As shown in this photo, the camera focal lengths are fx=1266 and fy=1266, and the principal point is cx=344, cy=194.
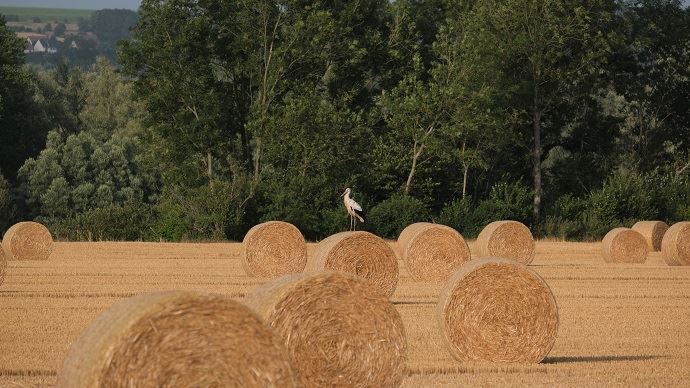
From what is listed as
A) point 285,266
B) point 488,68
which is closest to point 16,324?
point 285,266

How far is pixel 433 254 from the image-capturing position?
83.7ft

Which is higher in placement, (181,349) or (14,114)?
(181,349)

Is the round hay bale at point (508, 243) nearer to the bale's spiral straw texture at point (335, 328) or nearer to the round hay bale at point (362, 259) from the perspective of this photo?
the round hay bale at point (362, 259)

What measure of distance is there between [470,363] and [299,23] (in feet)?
107

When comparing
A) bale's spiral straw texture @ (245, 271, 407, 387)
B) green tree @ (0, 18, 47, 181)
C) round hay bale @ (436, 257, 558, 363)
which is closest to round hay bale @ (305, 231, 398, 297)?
round hay bale @ (436, 257, 558, 363)

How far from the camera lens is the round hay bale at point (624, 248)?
3247 centimetres

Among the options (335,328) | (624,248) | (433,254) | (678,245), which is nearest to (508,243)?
(624,248)

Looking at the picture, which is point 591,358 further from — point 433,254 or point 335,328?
point 433,254

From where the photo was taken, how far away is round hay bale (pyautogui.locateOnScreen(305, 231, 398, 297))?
783 inches

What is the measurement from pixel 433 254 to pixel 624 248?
886 cm

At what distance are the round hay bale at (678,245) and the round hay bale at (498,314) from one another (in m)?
18.0

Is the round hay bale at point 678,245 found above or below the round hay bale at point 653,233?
above

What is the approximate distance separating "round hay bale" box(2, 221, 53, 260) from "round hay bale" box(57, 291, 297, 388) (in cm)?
2253

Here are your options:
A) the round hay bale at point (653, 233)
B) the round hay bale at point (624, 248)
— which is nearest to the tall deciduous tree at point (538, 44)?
the round hay bale at point (653, 233)
